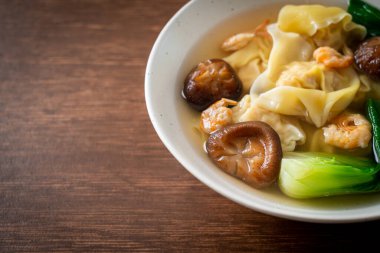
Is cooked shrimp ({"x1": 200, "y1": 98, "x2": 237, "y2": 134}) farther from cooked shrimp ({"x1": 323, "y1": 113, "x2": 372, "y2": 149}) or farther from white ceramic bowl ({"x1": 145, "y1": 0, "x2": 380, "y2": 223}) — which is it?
cooked shrimp ({"x1": 323, "y1": 113, "x2": 372, "y2": 149})

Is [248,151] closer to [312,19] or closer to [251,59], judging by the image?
[251,59]

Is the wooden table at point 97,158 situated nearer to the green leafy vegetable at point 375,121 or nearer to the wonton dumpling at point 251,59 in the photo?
the green leafy vegetable at point 375,121

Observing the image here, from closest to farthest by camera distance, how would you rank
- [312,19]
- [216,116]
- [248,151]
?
[248,151] < [216,116] < [312,19]

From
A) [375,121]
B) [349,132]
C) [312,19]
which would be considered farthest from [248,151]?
[312,19]

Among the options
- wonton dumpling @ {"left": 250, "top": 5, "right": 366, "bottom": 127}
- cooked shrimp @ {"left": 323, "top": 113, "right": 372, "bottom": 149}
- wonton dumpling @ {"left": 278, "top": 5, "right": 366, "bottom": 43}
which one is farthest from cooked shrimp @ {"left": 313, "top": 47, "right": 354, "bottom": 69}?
cooked shrimp @ {"left": 323, "top": 113, "right": 372, "bottom": 149}

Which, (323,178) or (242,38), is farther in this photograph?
(242,38)

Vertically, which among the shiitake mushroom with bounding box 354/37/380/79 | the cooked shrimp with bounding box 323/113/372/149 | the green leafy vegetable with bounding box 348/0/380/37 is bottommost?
the cooked shrimp with bounding box 323/113/372/149

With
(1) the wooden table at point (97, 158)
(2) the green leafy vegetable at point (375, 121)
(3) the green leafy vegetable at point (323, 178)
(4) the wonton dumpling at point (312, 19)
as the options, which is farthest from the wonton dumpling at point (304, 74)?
(1) the wooden table at point (97, 158)

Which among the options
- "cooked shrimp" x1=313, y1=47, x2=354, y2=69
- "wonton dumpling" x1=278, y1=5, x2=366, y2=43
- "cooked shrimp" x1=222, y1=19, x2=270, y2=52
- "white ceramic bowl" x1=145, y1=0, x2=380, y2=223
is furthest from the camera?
"cooked shrimp" x1=222, y1=19, x2=270, y2=52
